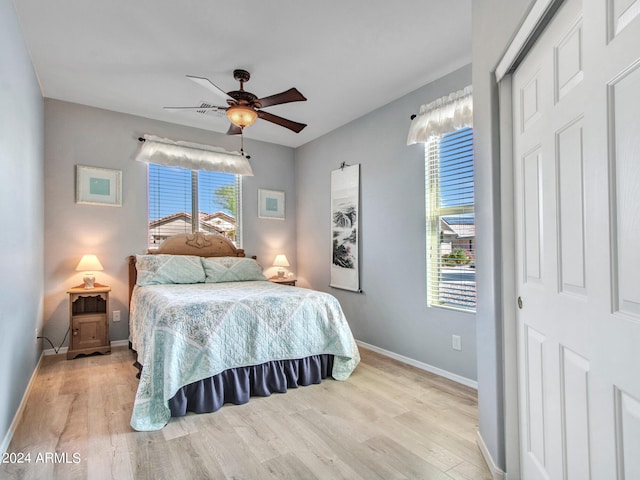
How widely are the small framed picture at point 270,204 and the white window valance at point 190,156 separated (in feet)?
1.33

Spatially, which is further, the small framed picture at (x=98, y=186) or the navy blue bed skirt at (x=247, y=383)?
the small framed picture at (x=98, y=186)

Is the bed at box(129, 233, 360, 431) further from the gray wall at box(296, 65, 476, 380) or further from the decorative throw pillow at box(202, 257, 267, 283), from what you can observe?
the gray wall at box(296, 65, 476, 380)

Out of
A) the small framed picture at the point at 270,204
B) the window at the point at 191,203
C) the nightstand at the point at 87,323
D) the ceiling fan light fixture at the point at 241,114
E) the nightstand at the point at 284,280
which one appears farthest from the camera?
the small framed picture at the point at 270,204

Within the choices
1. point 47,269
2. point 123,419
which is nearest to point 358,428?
point 123,419

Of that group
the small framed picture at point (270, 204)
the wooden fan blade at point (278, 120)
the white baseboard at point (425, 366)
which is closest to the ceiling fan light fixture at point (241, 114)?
the wooden fan blade at point (278, 120)

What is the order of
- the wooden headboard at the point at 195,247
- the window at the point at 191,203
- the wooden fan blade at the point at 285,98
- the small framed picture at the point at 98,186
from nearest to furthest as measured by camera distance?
the wooden fan blade at the point at 285,98 → the small framed picture at the point at 98,186 → the wooden headboard at the point at 195,247 → the window at the point at 191,203

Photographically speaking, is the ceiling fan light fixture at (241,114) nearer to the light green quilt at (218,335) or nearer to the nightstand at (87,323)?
the light green quilt at (218,335)

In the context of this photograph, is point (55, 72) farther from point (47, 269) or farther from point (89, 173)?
point (47, 269)

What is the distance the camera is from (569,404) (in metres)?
1.19

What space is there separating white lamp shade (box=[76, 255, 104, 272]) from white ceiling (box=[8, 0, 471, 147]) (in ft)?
5.72

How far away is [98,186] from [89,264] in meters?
0.94

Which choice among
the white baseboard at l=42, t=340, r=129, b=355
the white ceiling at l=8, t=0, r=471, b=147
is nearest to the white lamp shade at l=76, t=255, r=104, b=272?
the white baseboard at l=42, t=340, r=129, b=355

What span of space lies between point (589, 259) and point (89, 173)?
460cm

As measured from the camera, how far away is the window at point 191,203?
4.39m
